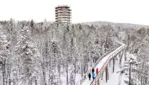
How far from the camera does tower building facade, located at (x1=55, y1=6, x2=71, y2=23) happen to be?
440 ft

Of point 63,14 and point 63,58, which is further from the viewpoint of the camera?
point 63,14

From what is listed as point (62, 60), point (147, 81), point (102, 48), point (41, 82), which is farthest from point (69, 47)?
point (147, 81)

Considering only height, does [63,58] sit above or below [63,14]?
below

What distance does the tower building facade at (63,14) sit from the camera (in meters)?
134

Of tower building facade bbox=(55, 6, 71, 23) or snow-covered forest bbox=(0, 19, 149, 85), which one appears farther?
tower building facade bbox=(55, 6, 71, 23)

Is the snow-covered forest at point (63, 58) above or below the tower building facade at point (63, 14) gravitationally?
below

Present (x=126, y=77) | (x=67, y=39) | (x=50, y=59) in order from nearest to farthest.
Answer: (x=126, y=77) → (x=50, y=59) → (x=67, y=39)

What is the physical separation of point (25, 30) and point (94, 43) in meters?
25.4

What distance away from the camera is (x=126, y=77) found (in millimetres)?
47906

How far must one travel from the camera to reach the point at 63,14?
134750mm

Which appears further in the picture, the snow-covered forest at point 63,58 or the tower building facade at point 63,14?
the tower building facade at point 63,14

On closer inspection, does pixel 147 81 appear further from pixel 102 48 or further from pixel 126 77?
pixel 102 48

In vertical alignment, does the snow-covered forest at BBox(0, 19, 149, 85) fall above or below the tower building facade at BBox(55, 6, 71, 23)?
below

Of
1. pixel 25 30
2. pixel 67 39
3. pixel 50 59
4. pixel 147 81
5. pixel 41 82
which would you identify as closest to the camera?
pixel 25 30
